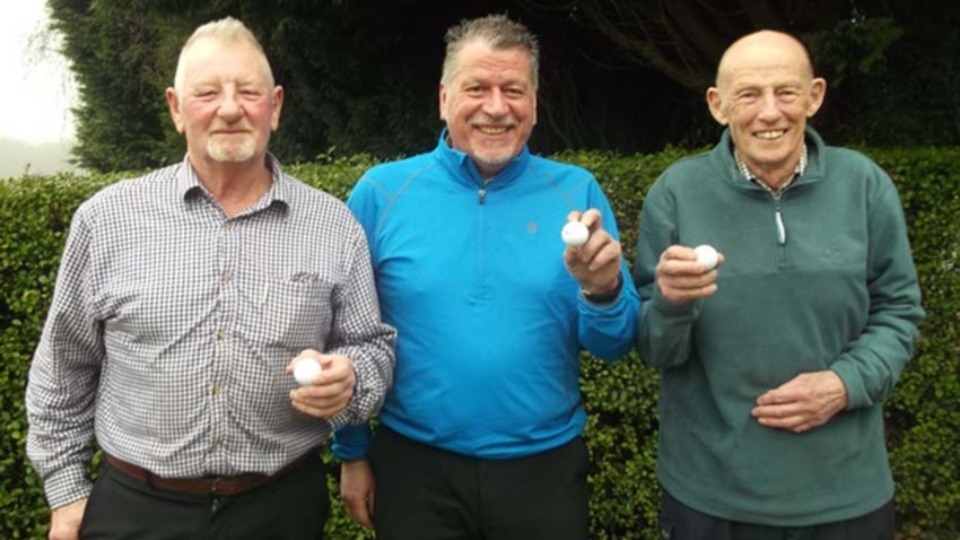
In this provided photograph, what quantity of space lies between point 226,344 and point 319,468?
0.53 meters

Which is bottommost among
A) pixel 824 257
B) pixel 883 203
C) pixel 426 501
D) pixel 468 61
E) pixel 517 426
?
pixel 426 501

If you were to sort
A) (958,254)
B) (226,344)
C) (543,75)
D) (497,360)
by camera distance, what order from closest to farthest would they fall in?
(226,344), (497,360), (958,254), (543,75)

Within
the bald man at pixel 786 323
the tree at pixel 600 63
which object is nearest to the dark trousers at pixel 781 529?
the bald man at pixel 786 323

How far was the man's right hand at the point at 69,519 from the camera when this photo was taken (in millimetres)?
2430

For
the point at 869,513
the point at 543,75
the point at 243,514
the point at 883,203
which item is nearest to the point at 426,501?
the point at 243,514

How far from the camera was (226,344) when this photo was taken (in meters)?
2.29

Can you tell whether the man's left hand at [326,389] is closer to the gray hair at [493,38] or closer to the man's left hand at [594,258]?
the man's left hand at [594,258]

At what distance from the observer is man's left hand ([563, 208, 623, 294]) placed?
2.27 m

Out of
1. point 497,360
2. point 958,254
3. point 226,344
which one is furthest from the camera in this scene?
point 958,254

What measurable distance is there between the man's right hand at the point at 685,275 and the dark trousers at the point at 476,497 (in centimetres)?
73

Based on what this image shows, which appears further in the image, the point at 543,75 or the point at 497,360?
the point at 543,75

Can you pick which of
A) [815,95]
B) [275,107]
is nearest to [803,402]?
[815,95]

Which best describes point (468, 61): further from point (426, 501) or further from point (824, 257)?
point (426, 501)

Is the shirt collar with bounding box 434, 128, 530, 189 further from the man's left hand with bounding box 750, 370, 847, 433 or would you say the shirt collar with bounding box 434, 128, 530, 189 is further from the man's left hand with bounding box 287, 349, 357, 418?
the man's left hand with bounding box 750, 370, 847, 433
